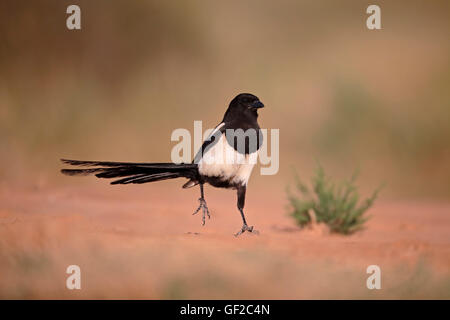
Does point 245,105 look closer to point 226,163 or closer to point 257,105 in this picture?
point 257,105

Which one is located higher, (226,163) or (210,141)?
(210,141)

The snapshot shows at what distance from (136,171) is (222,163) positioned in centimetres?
55

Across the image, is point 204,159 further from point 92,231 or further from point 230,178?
point 92,231

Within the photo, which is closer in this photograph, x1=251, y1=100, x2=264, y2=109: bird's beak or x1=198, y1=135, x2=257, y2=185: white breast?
x1=198, y1=135, x2=257, y2=185: white breast

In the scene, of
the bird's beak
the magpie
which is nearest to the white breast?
the magpie

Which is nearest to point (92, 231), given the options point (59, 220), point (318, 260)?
point (59, 220)

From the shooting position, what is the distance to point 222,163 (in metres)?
3.55

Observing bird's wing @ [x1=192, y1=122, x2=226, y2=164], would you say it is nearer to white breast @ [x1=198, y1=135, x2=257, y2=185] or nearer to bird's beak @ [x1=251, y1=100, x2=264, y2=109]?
white breast @ [x1=198, y1=135, x2=257, y2=185]

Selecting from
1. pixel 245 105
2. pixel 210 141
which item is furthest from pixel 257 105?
pixel 210 141

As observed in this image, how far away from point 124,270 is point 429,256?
1775mm

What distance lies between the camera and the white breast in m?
3.55

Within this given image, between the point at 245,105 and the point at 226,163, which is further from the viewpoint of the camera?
the point at 245,105

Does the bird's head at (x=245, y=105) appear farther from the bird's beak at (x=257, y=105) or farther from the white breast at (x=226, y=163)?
the white breast at (x=226, y=163)

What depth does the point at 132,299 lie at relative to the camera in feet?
9.16
